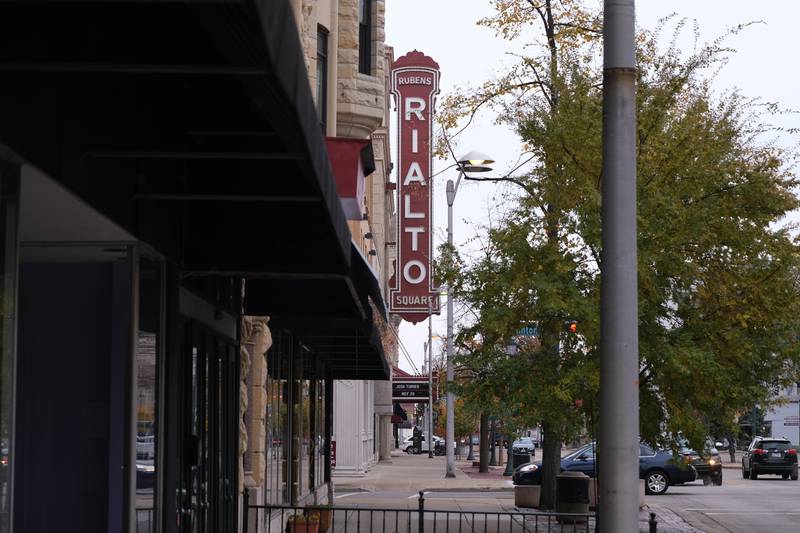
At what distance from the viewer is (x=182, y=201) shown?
9109mm

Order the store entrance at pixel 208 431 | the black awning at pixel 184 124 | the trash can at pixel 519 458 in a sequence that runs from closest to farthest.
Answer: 1. the black awning at pixel 184 124
2. the store entrance at pixel 208 431
3. the trash can at pixel 519 458

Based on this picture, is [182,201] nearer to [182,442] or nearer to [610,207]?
[182,442]

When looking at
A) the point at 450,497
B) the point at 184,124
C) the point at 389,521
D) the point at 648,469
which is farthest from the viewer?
the point at 648,469

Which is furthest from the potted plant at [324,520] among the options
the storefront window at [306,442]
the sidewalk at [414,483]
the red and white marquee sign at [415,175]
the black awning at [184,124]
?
the red and white marquee sign at [415,175]

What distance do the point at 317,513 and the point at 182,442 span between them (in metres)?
8.23

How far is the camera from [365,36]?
83.9ft

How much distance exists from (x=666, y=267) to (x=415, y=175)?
21.1 meters

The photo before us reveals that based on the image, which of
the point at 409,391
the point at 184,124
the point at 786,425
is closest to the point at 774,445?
the point at 409,391

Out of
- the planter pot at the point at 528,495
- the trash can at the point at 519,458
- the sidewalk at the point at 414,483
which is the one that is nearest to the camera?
the planter pot at the point at 528,495

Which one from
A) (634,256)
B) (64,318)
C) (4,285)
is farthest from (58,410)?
(634,256)

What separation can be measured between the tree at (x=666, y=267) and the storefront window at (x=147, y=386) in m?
8.29

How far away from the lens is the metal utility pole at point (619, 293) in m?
7.74

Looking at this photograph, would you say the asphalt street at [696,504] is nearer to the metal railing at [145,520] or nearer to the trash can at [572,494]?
the trash can at [572,494]

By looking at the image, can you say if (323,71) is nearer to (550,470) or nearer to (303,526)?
(303,526)
